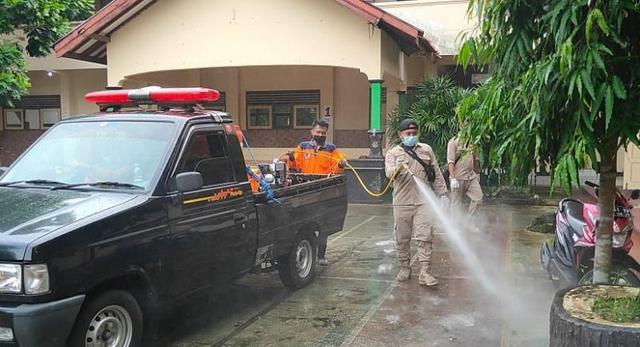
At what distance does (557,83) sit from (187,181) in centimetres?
266

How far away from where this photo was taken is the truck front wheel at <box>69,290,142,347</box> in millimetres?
3606

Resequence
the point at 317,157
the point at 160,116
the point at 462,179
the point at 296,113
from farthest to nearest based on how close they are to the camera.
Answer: the point at 296,113
the point at 462,179
the point at 317,157
the point at 160,116

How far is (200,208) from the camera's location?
4.58 meters

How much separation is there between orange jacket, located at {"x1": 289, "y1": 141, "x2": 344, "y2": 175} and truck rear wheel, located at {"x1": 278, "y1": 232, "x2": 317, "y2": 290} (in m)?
1.32

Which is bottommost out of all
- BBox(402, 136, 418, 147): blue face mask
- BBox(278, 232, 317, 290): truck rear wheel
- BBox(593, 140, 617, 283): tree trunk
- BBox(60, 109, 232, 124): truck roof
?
BBox(278, 232, 317, 290): truck rear wheel

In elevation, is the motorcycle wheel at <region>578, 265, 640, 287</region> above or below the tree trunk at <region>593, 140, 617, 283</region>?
below

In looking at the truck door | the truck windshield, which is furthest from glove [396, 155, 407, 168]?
the truck windshield

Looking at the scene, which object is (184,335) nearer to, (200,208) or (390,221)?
(200,208)

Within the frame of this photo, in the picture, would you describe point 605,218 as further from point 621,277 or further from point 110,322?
point 110,322

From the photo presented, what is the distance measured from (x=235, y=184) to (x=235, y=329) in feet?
4.06

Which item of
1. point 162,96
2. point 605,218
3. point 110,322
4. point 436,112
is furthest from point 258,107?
point 605,218

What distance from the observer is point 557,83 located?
2.56 metres

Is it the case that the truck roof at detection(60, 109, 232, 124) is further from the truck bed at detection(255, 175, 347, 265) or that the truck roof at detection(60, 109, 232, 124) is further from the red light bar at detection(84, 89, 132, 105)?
the truck bed at detection(255, 175, 347, 265)

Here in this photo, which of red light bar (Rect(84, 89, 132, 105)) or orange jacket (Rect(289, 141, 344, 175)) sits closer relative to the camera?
red light bar (Rect(84, 89, 132, 105))
